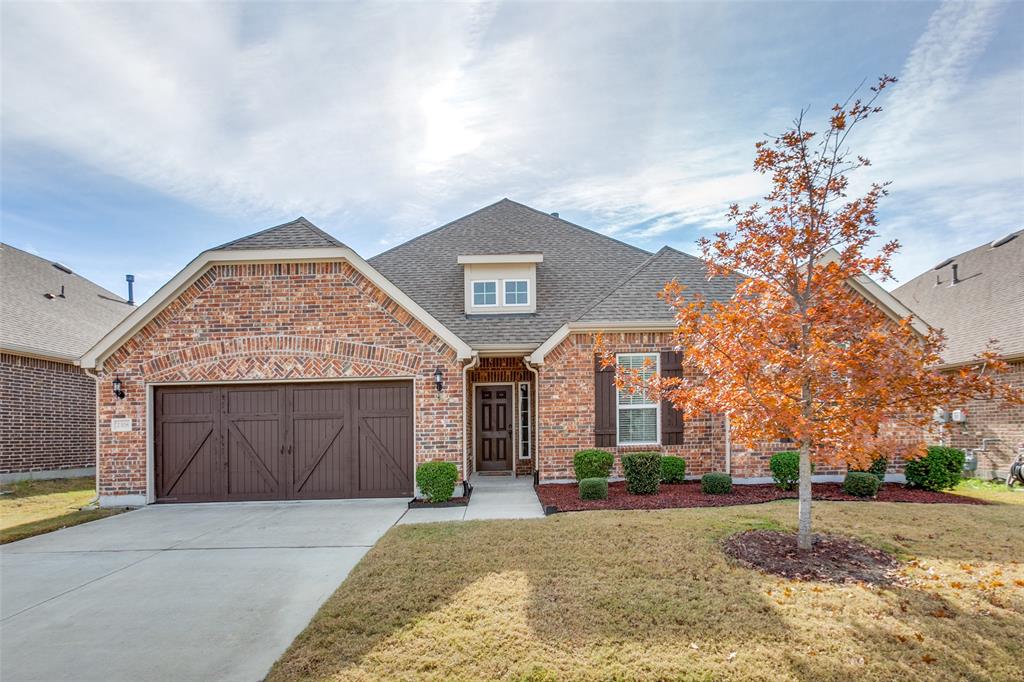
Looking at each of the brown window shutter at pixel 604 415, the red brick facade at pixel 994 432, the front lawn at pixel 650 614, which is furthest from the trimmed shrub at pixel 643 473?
the red brick facade at pixel 994 432

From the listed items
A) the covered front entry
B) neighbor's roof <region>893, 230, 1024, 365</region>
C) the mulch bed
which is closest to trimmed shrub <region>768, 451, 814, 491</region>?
the mulch bed

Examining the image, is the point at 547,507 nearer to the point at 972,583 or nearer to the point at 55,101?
the point at 972,583

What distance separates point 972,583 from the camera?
511cm

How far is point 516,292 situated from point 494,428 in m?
3.44

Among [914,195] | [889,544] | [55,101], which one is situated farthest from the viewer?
[914,195]

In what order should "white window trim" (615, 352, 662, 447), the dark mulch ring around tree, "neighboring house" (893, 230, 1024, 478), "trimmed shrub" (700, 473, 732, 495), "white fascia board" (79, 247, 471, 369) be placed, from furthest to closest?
1. "neighboring house" (893, 230, 1024, 478)
2. "white window trim" (615, 352, 662, 447)
3. "white fascia board" (79, 247, 471, 369)
4. "trimmed shrub" (700, 473, 732, 495)
5. the dark mulch ring around tree

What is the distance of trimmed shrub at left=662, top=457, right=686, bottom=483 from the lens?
10438 mm

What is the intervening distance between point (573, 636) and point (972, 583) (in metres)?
4.08

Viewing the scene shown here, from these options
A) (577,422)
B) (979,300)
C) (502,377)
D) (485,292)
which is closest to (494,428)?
(502,377)

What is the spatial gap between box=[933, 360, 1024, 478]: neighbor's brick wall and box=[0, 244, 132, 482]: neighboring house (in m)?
22.2

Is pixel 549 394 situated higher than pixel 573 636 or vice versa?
pixel 549 394

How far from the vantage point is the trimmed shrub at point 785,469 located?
993cm

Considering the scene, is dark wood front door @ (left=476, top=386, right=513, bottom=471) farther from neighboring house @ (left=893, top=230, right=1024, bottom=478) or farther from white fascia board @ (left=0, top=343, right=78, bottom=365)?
white fascia board @ (left=0, top=343, right=78, bottom=365)

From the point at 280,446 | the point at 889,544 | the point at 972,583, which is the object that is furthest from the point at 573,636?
the point at 280,446
